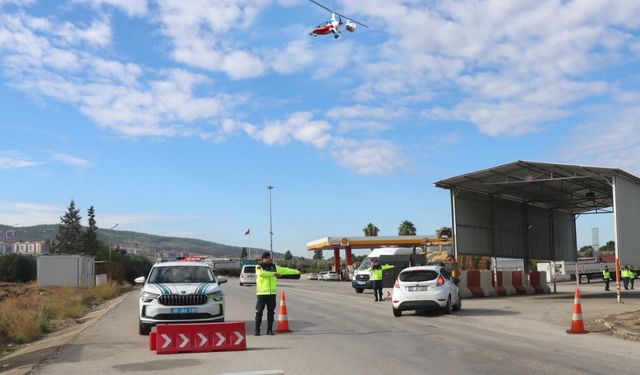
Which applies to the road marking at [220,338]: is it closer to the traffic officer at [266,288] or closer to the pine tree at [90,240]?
the traffic officer at [266,288]

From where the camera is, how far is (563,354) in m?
11.5

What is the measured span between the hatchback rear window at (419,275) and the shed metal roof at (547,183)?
1047 cm

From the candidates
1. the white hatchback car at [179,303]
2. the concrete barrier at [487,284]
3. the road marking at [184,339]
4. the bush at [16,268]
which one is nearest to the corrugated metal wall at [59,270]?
the bush at [16,268]

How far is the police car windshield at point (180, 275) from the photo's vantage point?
15646 millimetres

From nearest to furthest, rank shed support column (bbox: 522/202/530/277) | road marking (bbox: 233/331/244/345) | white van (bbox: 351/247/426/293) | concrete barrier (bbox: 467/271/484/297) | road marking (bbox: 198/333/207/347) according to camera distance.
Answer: road marking (bbox: 198/333/207/347) → road marking (bbox: 233/331/244/345) → concrete barrier (bbox: 467/271/484/297) → white van (bbox: 351/247/426/293) → shed support column (bbox: 522/202/530/277)

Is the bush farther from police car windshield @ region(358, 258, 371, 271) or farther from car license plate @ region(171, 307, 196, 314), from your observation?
car license plate @ region(171, 307, 196, 314)

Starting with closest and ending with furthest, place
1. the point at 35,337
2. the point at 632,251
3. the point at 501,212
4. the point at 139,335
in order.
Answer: the point at 139,335, the point at 35,337, the point at 632,251, the point at 501,212

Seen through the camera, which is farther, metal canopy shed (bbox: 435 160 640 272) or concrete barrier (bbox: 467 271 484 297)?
concrete barrier (bbox: 467 271 484 297)

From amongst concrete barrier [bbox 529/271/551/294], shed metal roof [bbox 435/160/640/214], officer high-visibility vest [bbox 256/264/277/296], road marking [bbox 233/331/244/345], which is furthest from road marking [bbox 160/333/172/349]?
concrete barrier [bbox 529/271/551/294]

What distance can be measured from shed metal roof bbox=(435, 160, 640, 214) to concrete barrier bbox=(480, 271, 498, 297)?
438cm

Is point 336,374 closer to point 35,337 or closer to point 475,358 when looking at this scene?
point 475,358

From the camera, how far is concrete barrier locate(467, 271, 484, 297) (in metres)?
29.2

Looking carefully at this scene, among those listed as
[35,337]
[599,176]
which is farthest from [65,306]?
[599,176]

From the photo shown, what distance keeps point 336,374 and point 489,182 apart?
24715 mm
